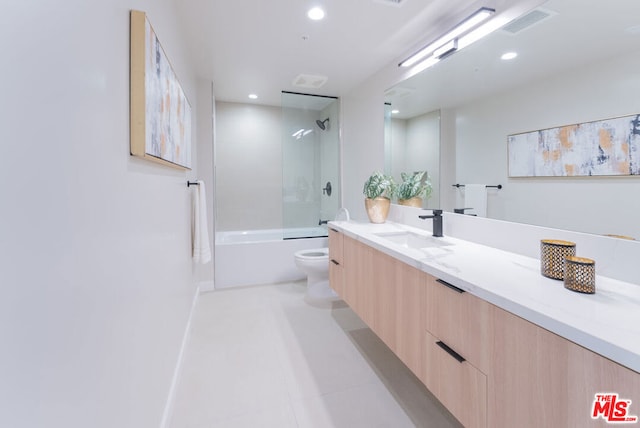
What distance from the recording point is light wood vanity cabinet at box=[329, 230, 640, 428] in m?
0.73

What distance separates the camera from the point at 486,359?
1.00 meters

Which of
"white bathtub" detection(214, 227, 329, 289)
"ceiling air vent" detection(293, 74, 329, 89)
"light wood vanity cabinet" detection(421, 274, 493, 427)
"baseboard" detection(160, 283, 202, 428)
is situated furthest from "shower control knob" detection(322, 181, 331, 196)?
"light wood vanity cabinet" detection(421, 274, 493, 427)

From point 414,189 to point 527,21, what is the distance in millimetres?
1280

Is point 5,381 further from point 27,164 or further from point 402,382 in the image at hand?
point 402,382

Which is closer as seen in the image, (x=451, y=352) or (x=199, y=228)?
(x=451, y=352)

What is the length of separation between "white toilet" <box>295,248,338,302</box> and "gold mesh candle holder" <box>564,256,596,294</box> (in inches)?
84.1

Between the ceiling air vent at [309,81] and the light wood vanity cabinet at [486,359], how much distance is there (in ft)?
7.43

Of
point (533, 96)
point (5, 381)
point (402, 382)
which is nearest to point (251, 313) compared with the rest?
point (402, 382)

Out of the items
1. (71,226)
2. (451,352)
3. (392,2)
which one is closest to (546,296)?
(451,352)

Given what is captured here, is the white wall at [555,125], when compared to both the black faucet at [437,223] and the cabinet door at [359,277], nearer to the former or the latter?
the black faucet at [437,223]

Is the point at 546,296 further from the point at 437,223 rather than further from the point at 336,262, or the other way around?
the point at 336,262

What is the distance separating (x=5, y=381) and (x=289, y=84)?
3493 mm

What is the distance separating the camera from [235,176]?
4.30 m

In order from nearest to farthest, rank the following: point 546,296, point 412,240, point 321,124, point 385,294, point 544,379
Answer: point 544,379, point 546,296, point 385,294, point 412,240, point 321,124
